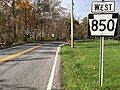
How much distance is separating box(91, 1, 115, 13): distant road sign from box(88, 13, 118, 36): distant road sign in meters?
0.12

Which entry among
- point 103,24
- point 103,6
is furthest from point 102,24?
point 103,6

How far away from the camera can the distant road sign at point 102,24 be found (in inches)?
325

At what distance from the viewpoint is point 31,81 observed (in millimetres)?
11047

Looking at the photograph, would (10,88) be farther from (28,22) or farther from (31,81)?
(28,22)

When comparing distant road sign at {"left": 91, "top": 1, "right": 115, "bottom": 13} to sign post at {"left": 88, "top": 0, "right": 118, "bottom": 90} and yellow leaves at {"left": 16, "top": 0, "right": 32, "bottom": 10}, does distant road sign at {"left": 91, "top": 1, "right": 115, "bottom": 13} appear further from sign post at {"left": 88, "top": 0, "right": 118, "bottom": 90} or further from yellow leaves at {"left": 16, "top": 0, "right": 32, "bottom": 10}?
yellow leaves at {"left": 16, "top": 0, "right": 32, "bottom": 10}

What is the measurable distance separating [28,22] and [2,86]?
63.4 metres

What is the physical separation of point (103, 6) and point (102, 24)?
1.66 ft

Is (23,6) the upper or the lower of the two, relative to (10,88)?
upper

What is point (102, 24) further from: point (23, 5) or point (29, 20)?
point (29, 20)

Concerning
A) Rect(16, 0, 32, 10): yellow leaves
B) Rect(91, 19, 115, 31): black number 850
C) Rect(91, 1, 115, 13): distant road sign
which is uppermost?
Rect(16, 0, 32, 10): yellow leaves

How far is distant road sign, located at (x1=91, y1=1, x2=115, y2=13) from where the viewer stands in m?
8.31

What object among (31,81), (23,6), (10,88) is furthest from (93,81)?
(23,6)

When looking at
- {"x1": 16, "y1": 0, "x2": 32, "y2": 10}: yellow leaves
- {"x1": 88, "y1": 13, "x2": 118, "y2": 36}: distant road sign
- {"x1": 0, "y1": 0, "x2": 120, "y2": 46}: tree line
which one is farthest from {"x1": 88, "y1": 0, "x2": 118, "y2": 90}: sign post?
{"x1": 16, "y1": 0, "x2": 32, "y2": 10}: yellow leaves

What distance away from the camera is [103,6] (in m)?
8.36
